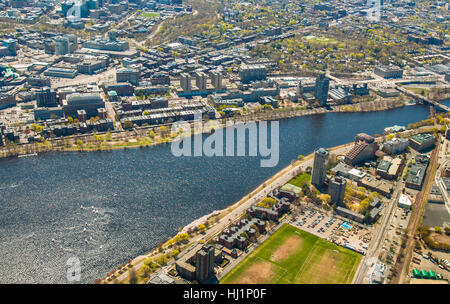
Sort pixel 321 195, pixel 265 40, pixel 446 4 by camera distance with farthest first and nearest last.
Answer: pixel 446 4 < pixel 265 40 < pixel 321 195

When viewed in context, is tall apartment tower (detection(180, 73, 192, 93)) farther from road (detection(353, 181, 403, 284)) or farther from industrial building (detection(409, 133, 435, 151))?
road (detection(353, 181, 403, 284))

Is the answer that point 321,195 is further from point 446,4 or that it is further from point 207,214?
point 446,4

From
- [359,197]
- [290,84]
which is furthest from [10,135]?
[290,84]

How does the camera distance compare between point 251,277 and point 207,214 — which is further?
point 207,214

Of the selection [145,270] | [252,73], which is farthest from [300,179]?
[252,73]

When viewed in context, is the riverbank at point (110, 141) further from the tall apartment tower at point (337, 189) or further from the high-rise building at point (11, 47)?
the high-rise building at point (11, 47)

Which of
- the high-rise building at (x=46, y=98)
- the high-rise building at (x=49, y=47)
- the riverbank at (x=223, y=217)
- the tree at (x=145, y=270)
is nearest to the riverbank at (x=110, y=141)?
the high-rise building at (x=46, y=98)

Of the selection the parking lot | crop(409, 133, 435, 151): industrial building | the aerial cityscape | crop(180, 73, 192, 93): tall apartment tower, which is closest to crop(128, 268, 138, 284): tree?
the aerial cityscape
